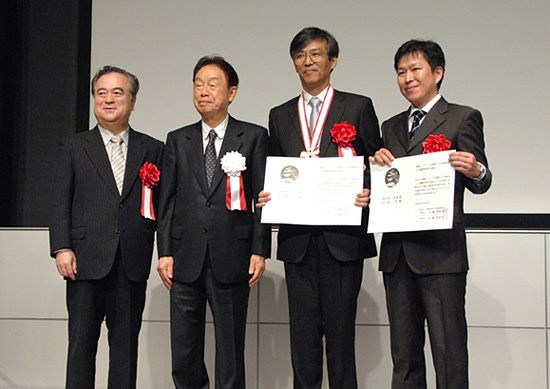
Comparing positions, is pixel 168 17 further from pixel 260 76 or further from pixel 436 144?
pixel 436 144

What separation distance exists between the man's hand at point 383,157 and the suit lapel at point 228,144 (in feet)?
1.95

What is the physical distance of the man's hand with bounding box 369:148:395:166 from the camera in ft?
7.59

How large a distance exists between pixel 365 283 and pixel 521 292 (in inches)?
33.2

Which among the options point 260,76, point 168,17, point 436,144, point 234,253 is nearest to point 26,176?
point 168,17

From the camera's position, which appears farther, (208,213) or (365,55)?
(365,55)

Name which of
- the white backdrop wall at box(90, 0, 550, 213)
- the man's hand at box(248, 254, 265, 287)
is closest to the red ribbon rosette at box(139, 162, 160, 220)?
the man's hand at box(248, 254, 265, 287)

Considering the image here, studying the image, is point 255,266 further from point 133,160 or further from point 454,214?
point 454,214

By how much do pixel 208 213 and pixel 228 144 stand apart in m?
0.31

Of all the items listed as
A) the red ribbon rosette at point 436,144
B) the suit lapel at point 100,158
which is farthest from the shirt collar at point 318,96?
the suit lapel at point 100,158

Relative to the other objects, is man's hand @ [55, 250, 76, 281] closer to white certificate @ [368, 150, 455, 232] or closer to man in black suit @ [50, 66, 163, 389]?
man in black suit @ [50, 66, 163, 389]

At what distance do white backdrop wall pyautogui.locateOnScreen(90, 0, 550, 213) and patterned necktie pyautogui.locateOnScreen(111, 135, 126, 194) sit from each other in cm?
124

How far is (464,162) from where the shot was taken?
7.04 feet

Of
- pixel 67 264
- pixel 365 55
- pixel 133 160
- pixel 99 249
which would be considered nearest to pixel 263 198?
pixel 133 160

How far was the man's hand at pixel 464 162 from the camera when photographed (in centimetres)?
214
